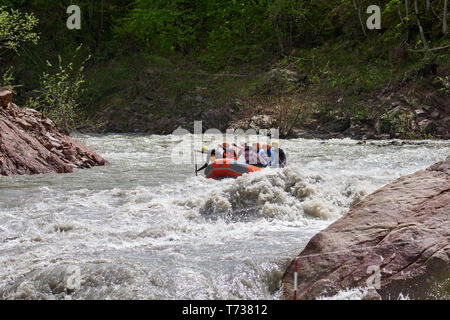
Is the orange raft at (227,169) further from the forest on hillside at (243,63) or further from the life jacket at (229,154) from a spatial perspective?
the forest on hillside at (243,63)

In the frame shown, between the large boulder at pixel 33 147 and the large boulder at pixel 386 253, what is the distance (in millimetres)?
7059

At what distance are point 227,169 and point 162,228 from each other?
10.8 ft

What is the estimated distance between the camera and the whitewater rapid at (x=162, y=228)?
4047 millimetres

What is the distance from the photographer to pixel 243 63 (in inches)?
928

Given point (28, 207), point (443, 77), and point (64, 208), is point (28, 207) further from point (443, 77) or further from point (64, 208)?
point (443, 77)

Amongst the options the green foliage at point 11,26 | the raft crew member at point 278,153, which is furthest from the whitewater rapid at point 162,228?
the green foliage at point 11,26

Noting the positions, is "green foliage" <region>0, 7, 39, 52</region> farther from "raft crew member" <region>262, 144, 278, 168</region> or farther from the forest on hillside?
"raft crew member" <region>262, 144, 278, 168</region>

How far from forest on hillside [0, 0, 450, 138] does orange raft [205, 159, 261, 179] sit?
5.61 metres

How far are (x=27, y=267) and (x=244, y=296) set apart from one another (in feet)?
6.38

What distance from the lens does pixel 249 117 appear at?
1923 centimetres

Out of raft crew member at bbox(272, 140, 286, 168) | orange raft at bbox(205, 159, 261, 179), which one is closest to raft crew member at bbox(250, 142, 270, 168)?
raft crew member at bbox(272, 140, 286, 168)
